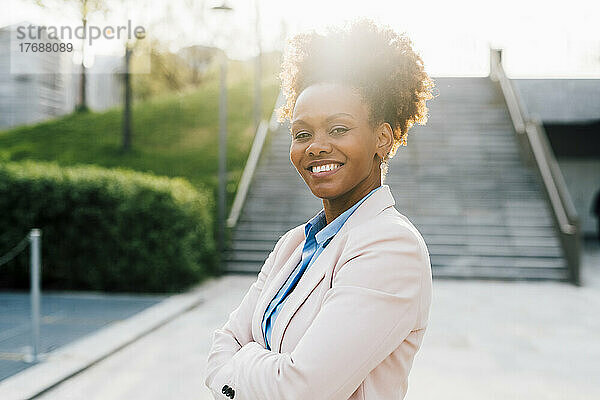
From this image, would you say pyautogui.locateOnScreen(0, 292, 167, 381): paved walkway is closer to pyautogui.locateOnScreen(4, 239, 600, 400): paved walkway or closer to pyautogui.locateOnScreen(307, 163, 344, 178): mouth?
pyautogui.locateOnScreen(4, 239, 600, 400): paved walkway

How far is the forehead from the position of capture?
5.26ft

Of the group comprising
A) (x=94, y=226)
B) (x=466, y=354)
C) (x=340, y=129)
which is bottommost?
(x=466, y=354)

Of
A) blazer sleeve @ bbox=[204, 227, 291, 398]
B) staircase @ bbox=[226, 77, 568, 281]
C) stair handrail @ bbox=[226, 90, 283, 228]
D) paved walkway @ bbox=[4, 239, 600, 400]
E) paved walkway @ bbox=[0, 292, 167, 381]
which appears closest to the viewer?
blazer sleeve @ bbox=[204, 227, 291, 398]

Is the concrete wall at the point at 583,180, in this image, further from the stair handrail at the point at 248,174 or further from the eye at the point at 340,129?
the eye at the point at 340,129

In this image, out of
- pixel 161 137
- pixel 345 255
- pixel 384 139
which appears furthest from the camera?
pixel 161 137

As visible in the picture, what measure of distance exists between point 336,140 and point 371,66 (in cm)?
21

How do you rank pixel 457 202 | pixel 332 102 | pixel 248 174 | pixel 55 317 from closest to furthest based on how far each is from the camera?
pixel 332 102 < pixel 55 317 < pixel 457 202 < pixel 248 174

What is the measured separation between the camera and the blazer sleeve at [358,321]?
4.55 feet

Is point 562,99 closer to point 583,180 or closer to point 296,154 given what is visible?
point 583,180

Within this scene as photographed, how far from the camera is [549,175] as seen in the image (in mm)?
14680

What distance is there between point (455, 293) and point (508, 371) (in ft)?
14.6

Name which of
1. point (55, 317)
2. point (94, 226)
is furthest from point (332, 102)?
point (94, 226)

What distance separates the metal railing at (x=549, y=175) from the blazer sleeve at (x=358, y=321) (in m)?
11.5

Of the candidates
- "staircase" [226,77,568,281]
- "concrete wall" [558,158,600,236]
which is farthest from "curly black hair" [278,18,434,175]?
"concrete wall" [558,158,600,236]
